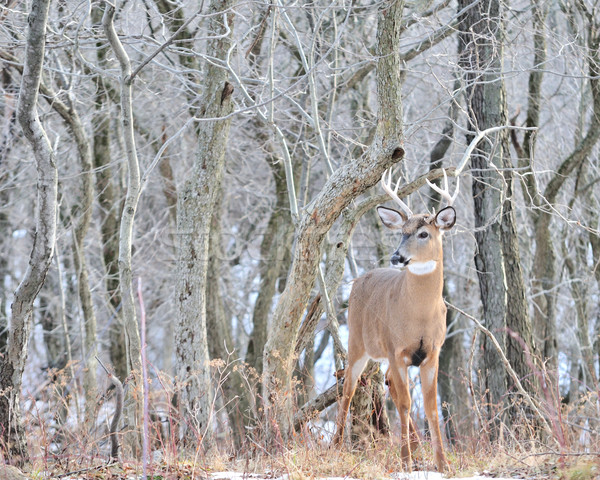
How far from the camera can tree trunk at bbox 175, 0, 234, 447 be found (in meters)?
8.00

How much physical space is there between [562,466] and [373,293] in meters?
2.50

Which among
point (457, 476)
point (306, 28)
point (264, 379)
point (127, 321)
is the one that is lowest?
point (457, 476)

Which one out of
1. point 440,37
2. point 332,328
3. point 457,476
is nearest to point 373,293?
point 332,328

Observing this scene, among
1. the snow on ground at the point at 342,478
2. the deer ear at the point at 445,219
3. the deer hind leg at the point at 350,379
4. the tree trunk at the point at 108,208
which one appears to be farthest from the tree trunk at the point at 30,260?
the tree trunk at the point at 108,208

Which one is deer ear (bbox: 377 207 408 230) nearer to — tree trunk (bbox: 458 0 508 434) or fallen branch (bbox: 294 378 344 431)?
fallen branch (bbox: 294 378 344 431)

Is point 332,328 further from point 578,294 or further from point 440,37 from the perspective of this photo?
point 578,294

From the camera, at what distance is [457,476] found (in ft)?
17.6

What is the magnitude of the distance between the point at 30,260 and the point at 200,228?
2740mm

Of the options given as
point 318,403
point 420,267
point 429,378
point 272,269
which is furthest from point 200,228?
point 272,269

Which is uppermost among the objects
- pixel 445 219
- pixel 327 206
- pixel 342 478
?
pixel 327 206

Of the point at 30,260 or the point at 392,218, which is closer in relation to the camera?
the point at 30,260

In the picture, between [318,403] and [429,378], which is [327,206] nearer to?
[429,378]

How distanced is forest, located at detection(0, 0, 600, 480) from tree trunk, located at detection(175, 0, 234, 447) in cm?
2

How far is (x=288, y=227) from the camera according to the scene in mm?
13797
